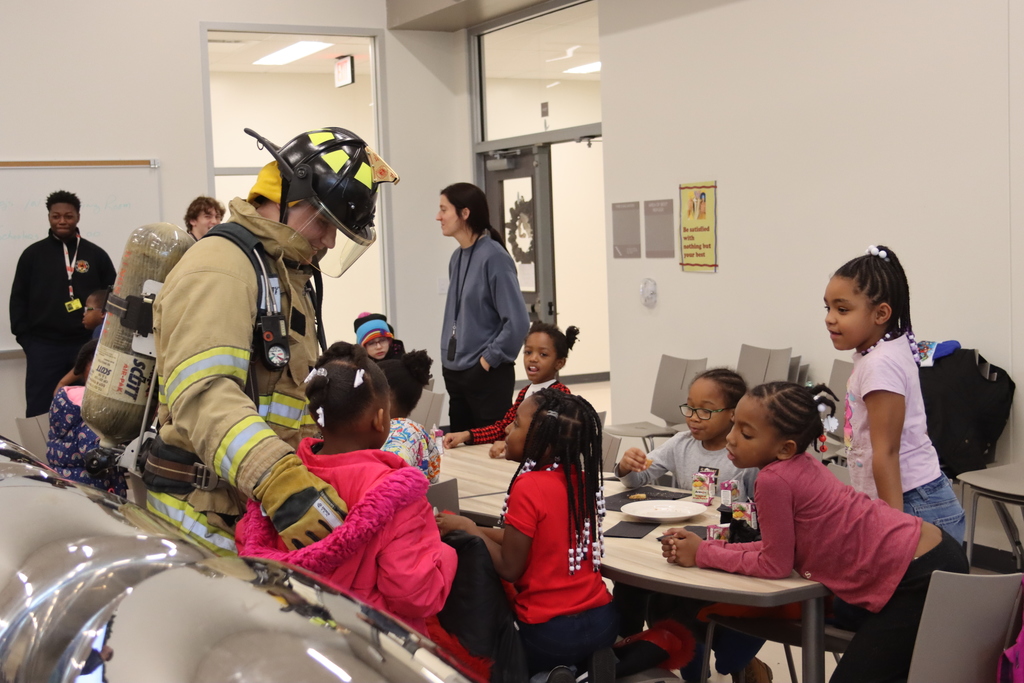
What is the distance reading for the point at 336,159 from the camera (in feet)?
5.73

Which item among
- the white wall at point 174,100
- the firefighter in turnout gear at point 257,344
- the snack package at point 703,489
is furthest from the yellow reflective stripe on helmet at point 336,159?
the white wall at point 174,100

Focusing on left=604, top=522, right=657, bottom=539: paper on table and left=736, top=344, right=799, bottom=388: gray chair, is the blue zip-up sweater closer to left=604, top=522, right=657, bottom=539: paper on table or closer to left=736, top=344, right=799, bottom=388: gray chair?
left=736, top=344, right=799, bottom=388: gray chair

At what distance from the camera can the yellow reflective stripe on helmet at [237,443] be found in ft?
4.52

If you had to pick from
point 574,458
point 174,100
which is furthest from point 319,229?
point 174,100

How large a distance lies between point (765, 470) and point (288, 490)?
4.20 feet

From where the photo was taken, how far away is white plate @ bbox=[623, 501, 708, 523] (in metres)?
2.66

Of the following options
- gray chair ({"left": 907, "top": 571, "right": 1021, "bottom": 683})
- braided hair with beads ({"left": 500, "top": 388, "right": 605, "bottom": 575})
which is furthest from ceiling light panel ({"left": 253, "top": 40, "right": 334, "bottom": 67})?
gray chair ({"left": 907, "top": 571, "right": 1021, "bottom": 683})

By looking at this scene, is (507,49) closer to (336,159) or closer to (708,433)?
(708,433)

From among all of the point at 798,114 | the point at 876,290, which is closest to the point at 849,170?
the point at 798,114

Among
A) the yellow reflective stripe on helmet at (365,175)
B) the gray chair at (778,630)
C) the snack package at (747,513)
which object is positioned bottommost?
the gray chair at (778,630)

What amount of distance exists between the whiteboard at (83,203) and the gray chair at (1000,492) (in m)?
5.36

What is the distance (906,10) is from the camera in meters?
4.43

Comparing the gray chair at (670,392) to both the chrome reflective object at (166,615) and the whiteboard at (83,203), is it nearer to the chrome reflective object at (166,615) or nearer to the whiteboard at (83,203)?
the whiteboard at (83,203)

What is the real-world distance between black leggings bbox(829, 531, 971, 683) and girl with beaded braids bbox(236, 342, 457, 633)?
1.01 m
